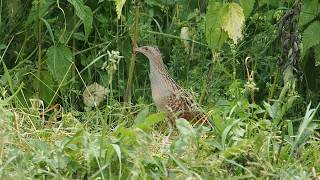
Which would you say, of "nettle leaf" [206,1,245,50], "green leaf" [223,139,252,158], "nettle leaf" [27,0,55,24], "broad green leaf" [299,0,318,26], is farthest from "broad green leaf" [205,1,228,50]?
"nettle leaf" [27,0,55,24]

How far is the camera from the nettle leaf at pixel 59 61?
7234 millimetres

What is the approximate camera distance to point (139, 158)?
5145mm

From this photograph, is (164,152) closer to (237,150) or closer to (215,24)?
(237,150)

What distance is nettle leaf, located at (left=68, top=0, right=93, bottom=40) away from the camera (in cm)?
693

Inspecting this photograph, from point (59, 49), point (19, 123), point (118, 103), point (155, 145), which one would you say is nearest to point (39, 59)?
point (59, 49)

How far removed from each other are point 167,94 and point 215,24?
849 millimetres

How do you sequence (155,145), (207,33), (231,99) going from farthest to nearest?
(231,99), (207,33), (155,145)

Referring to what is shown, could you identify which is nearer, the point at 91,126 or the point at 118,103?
the point at 91,126

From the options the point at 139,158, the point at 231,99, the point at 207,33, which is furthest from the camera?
the point at 231,99

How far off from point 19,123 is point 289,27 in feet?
5.65

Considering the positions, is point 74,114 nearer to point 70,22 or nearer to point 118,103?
point 118,103

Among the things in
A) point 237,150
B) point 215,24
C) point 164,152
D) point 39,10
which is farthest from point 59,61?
point 237,150

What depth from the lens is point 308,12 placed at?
682cm

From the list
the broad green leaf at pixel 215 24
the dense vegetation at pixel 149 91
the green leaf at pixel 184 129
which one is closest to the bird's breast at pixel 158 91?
the dense vegetation at pixel 149 91
